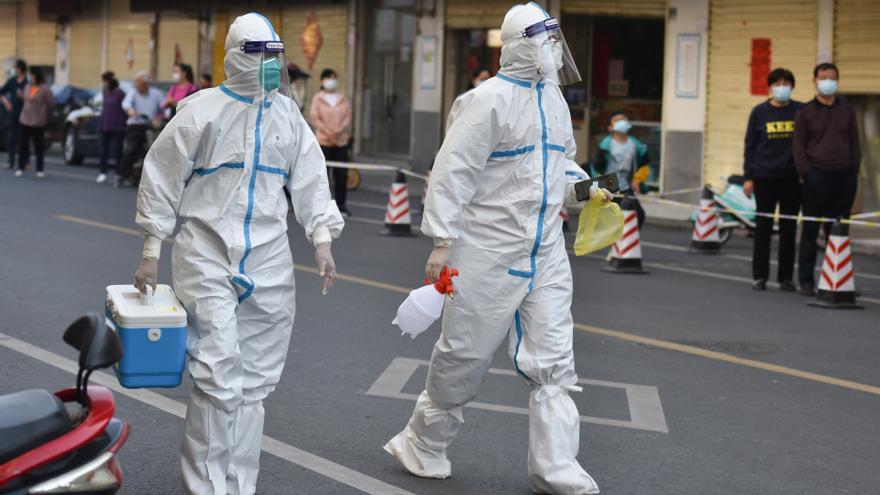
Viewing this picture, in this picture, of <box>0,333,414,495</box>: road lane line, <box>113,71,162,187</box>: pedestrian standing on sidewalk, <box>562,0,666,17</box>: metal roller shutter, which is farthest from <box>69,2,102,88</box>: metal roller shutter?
<box>0,333,414,495</box>: road lane line

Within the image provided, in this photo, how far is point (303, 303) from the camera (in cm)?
1092

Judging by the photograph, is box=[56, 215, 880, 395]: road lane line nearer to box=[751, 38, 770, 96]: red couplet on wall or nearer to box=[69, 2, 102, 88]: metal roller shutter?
box=[751, 38, 770, 96]: red couplet on wall

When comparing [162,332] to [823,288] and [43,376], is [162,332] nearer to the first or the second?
[43,376]

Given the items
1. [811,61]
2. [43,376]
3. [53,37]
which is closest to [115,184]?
[811,61]

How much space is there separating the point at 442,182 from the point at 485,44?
69.8 feet

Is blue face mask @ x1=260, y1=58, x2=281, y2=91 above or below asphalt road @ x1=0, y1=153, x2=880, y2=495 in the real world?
above

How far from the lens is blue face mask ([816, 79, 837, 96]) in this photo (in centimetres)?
1234

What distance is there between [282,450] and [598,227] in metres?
1.73

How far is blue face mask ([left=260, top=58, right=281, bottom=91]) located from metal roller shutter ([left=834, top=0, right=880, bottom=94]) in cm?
1438

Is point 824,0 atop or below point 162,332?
atop

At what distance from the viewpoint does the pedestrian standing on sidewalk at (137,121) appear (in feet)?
72.7

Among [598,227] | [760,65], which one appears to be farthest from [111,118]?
[598,227]

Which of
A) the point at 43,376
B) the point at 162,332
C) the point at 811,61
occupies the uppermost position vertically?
the point at 811,61

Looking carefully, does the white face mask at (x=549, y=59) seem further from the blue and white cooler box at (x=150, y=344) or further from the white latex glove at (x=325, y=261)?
the blue and white cooler box at (x=150, y=344)
